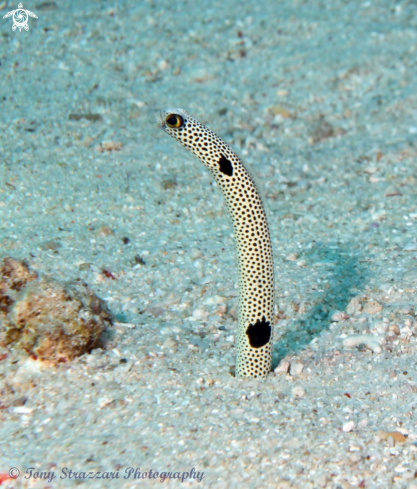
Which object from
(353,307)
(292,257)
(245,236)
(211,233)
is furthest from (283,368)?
(211,233)

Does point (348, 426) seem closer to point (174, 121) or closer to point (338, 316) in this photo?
point (338, 316)

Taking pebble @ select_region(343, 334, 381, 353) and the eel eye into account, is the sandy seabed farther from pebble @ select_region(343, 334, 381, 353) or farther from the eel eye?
the eel eye

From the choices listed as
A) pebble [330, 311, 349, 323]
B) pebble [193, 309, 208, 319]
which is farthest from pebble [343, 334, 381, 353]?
pebble [193, 309, 208, 319]

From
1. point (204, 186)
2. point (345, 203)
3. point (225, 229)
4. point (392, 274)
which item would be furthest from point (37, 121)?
point (392, 274)

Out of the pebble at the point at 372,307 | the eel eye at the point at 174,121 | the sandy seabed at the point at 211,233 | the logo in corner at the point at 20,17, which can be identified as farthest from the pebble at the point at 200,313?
the logo in corner at the point at 20,17

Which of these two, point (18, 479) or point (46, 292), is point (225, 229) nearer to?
point (46, 292)
